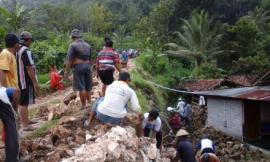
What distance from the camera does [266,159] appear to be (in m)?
13.2

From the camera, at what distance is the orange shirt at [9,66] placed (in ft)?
19.8

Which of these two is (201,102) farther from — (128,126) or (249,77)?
(128,126)

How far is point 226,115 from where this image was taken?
17.4 meters

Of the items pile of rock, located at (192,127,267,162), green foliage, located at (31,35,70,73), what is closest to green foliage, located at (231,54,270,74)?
pile of rock, located at (192,127,267,162)

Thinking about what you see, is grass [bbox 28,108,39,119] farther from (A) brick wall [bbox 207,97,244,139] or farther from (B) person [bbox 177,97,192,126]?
(B) person [bbox 177,97,192,126]

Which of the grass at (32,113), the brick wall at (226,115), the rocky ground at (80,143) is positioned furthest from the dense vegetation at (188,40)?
the rocky ground at (80,143)

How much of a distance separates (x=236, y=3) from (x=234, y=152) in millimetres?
27697

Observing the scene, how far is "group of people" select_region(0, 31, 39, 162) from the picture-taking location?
16.7 feet

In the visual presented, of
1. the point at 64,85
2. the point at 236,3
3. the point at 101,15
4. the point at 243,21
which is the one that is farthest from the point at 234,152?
the point at 101,15

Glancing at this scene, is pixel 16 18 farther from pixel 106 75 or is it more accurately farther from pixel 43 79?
pixel 106 75

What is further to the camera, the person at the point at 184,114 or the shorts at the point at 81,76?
the person at the point at 184,114

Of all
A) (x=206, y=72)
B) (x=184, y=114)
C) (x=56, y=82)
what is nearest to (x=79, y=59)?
(x=56, y=82)

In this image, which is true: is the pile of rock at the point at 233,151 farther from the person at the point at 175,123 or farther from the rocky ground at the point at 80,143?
the rocky ground at the point at 80,143

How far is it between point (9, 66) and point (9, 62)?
0.19ft
